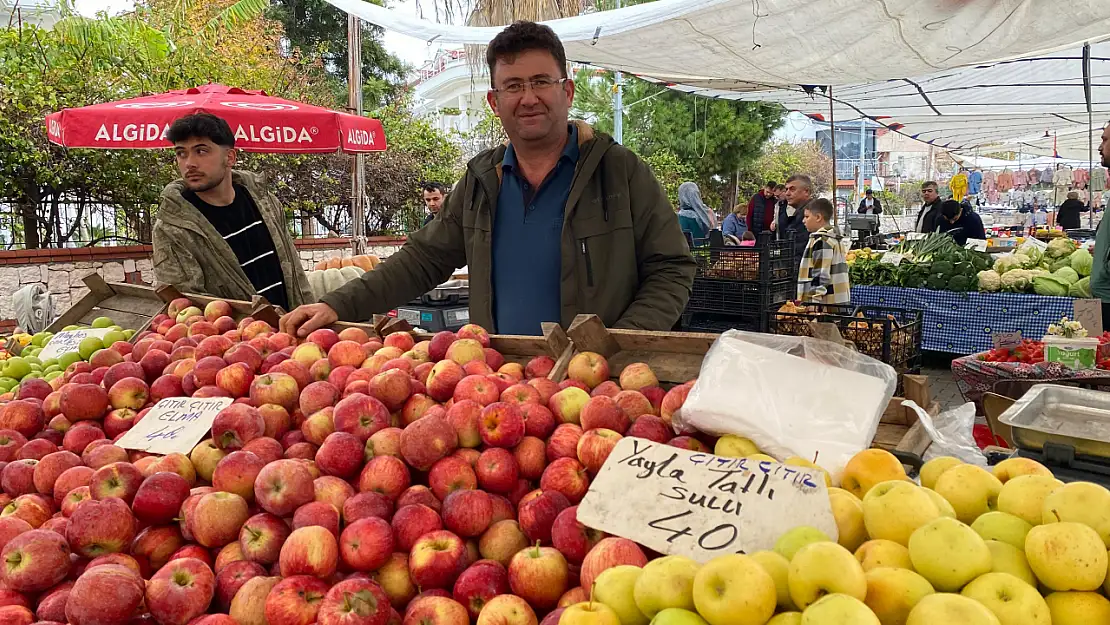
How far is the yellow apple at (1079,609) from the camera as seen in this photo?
99 cm

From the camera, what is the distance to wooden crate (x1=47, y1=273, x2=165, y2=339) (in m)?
3.65

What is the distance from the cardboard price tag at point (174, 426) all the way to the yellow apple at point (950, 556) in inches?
64.0

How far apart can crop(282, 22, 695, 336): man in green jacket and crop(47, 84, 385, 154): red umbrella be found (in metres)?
4.17

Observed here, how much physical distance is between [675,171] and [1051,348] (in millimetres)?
19369

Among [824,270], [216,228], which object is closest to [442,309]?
[216,228]

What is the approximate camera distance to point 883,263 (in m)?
8.06

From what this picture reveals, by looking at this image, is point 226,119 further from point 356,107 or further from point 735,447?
point 735,447

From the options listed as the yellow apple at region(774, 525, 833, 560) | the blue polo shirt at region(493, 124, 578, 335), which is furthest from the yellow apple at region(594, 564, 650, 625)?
the blue polo shirt at region(493, 124, 578, 335)

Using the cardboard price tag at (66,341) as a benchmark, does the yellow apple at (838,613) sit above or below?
below

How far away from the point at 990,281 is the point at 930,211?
16.4 ft

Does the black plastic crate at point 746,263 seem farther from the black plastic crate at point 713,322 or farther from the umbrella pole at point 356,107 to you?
the umbrella pole at point 356,107

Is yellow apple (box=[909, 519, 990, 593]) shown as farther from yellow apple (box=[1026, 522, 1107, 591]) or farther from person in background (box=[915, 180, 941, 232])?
person in background (box=[915, 180, 941, 232])

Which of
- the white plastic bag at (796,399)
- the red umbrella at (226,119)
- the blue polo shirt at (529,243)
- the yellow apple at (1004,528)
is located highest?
the red umbrella at (226,119)

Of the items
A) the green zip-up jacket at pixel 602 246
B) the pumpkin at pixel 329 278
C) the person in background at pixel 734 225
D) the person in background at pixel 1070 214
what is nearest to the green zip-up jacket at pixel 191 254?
the green zip-up jacket at pixel 602 246
